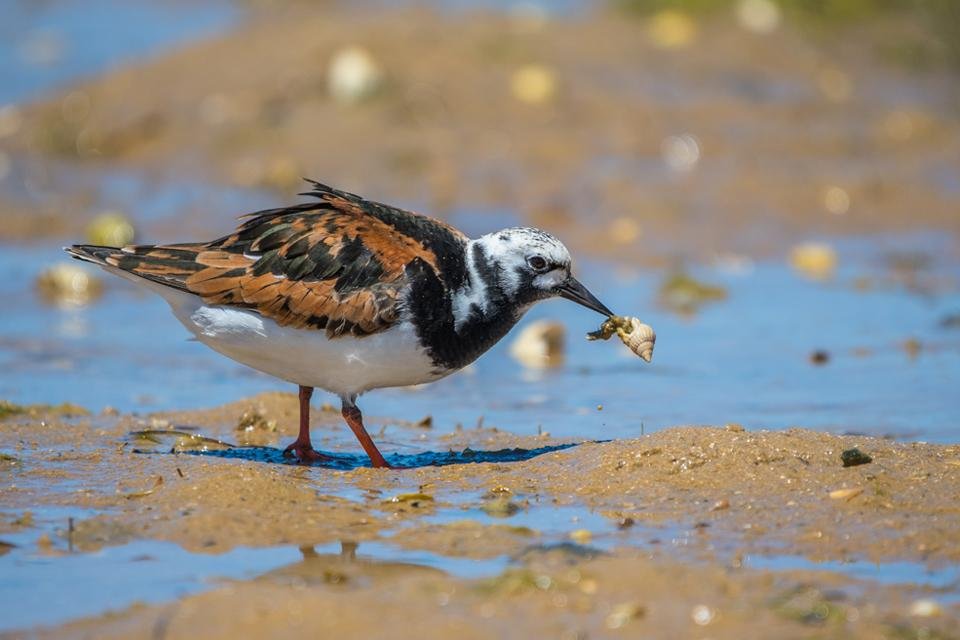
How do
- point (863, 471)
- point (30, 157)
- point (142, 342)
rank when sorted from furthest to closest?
point (30, 157) → point (142, 342) → point (863, 471)

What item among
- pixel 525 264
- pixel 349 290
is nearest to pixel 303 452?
pixel 349 290

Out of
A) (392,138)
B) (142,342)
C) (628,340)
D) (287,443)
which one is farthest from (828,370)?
(392,138)

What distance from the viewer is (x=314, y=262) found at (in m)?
6.68

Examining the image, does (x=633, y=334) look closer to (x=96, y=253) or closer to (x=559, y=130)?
(x=96, y=253)

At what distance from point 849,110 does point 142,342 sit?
26.4ft

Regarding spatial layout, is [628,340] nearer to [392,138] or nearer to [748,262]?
[748,262]

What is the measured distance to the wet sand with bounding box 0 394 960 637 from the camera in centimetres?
455

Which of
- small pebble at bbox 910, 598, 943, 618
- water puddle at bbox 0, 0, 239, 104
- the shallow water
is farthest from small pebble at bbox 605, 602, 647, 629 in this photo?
water puddle at bbox 0, 0, 239, 104

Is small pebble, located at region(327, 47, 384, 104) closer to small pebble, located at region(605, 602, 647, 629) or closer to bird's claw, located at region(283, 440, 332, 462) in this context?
bird's claw, located at region(283, 440, 332, 462)

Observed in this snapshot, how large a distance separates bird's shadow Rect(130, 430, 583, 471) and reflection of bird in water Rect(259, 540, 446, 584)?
1.48 m

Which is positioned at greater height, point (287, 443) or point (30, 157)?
point (30, 157)

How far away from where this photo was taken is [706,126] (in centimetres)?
1354

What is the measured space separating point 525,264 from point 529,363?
2.51 metres

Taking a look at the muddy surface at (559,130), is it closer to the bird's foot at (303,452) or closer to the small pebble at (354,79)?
the small pebble at (354,79)
